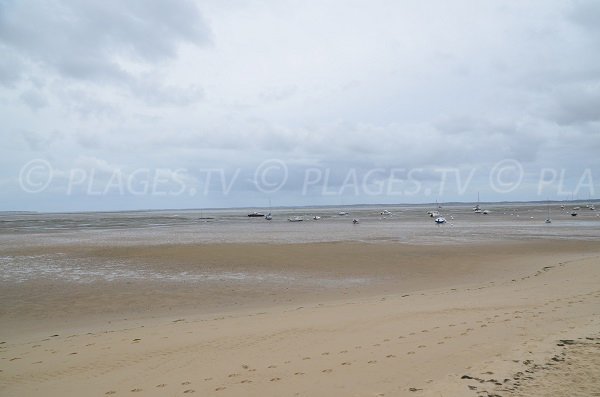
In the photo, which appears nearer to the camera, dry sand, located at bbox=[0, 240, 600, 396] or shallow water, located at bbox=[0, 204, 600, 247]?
dry sand, located at bbox=[0, 240, 600, 396]

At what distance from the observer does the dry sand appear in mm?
7000

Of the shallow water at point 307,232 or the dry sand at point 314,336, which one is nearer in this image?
the dry sand at point 314,336

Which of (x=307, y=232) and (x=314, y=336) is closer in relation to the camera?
(x=314, y=336)

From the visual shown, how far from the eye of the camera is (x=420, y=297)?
15.0 m

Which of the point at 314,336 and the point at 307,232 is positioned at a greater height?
the point at 314,336

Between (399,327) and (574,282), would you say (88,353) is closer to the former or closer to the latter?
(399,327)

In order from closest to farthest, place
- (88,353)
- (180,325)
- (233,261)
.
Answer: (88,353) → (180,325) → (233,261)

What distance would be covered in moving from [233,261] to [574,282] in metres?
18.6

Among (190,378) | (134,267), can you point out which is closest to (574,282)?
(190,378)

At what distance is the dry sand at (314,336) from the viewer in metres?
Answer: 7.00

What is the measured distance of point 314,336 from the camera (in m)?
9.92

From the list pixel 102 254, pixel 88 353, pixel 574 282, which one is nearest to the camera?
pixel 88 353

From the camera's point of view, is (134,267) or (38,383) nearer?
(38,383)

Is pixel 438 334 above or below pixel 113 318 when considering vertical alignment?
above
